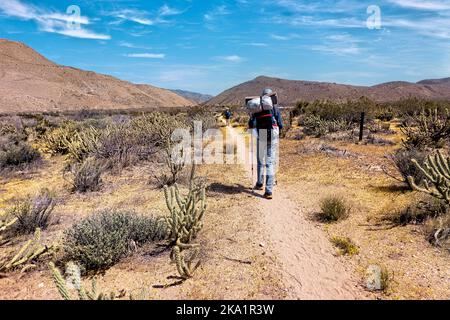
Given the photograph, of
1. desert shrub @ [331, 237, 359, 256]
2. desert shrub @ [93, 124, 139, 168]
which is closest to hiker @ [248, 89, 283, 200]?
desert shrub @ [331, 237, 359, 256]

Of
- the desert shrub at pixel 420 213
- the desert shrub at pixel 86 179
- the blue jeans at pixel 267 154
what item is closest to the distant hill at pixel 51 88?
the desert shrub at pixel 86 179

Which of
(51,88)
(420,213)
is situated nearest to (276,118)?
(420,213)

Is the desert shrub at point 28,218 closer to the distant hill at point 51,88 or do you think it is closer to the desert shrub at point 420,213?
the desert shrub at point 420,213

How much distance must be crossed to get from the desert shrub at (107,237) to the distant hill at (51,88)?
58490 millimetres

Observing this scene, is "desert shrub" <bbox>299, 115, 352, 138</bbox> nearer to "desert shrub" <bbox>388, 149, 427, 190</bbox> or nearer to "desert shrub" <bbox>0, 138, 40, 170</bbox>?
"desert shrub" <bbox>388, 149, 427, 190</bbox>

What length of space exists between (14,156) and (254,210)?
27.7ft

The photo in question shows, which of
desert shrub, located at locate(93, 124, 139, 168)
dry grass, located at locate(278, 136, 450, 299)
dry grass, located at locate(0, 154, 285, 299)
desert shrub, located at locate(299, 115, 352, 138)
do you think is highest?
desert shrub, located at locate(299, 115, 352, 138)

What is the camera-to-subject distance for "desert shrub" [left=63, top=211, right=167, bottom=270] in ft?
13.2

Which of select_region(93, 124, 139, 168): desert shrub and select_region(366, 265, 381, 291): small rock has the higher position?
select_region(93, 124, 139, 168): desert shrub

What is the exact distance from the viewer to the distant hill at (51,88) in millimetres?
59741

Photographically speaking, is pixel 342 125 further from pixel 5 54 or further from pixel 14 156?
pixel 5 54

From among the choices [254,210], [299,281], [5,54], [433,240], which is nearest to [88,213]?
[254,210]

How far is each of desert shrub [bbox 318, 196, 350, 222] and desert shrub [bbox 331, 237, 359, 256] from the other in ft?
2.36

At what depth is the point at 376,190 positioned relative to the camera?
6.83 metres
